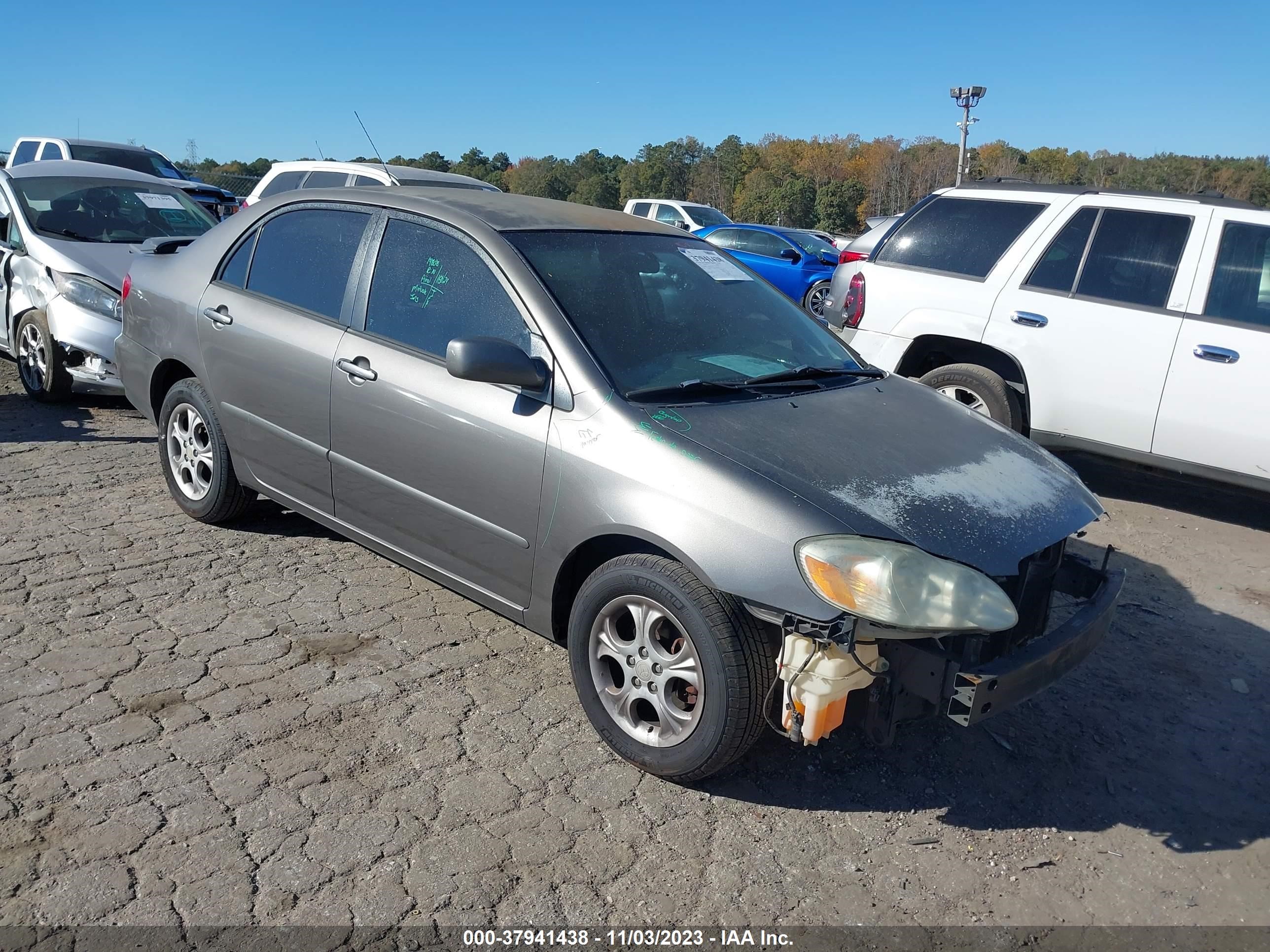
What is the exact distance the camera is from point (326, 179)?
11539 mm

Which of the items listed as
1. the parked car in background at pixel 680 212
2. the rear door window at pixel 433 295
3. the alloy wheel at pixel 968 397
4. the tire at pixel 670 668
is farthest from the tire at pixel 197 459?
the parked car in background at pixel 680 212

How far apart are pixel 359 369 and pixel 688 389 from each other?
1.35 m

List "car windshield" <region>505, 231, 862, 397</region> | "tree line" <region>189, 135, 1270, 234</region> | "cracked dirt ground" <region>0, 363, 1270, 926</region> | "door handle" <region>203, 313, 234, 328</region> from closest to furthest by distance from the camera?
"cracked dirt ground" <region>0, 363, 1270, 926</region> → "car windshield" <region>505, 231, 862, 397</region> → "door handle" <region>203, 313, 234, 328</region> → "tree line" <region>189, 135, 1270, 234</region>

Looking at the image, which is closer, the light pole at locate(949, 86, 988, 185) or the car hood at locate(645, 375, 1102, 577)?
the car hood at locate(645, 375, 1102, 577)

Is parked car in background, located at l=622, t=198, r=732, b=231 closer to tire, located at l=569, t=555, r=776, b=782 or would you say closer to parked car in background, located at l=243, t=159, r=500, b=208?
parked car in background, located at l=243, t=159, r=500, b=208

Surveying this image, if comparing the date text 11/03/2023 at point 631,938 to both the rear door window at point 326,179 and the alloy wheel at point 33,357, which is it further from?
the rear door window at point 326,179

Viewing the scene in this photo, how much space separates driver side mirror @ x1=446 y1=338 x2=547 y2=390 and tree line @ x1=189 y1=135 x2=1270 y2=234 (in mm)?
44751

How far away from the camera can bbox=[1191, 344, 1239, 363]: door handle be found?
18.4 ft

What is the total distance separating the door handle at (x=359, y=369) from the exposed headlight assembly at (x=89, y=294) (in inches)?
153

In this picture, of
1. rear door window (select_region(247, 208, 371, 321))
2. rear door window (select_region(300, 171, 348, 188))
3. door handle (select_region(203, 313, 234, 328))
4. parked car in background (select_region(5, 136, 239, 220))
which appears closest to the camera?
rear door window (select_region(247, 208, 371, 321))

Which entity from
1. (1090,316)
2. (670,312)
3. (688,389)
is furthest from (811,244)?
(688,389)

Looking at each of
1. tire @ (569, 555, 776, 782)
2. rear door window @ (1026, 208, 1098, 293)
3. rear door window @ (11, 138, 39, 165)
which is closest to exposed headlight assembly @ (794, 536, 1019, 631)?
tire @ (569, 555, 776, 782)

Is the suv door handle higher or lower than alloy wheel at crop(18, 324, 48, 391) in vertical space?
higher

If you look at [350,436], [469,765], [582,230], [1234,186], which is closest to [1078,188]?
[582,230]
